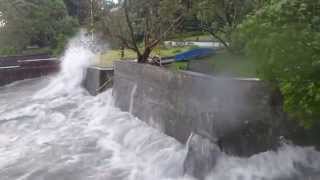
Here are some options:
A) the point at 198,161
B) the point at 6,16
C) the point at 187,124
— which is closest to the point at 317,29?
the point at 198,161

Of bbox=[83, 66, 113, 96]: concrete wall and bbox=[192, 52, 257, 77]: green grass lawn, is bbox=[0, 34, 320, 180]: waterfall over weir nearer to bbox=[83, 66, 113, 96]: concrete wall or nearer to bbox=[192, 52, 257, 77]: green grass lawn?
bbox=[83, 66, 113, 96]: concrete wall

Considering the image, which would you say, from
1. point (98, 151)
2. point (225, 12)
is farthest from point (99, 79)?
point (98, 151)

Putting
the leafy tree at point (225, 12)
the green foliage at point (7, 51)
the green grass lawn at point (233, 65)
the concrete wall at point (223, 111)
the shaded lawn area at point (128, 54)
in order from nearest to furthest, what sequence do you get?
the concrete wall at point (223, 111)
the green grass lawn at point (233, 65)
the leafy tree at point (225, 12)
the shaded lawn area at point (128, 54)
the green foliage at point (7, 51)

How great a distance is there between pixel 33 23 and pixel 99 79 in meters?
15.6

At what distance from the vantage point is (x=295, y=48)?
323 inches

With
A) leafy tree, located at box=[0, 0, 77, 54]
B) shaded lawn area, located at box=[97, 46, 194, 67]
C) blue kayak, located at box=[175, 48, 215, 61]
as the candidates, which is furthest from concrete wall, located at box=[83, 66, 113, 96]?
leafy tree, located at box=[0, 0, 77, 54]

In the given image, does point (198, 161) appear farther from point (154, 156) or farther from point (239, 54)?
point (239, 54)

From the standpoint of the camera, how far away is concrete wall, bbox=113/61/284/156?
10.3 m

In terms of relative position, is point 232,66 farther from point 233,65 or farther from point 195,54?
point 195,54

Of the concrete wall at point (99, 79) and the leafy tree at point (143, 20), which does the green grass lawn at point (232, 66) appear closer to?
the leafy tree at point (143, 20)

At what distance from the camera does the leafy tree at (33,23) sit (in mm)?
33062

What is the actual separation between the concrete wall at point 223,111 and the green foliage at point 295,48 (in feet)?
5.01

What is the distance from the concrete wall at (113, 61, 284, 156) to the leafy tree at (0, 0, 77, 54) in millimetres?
22037

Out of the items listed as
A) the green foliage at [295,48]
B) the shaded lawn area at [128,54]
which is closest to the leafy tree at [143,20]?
the shaded lawn area at [128,54]
